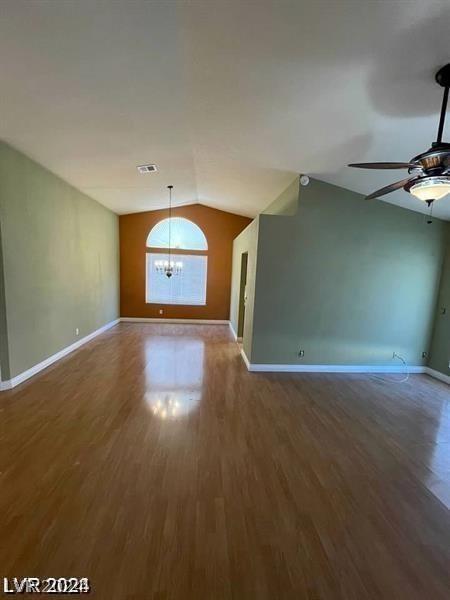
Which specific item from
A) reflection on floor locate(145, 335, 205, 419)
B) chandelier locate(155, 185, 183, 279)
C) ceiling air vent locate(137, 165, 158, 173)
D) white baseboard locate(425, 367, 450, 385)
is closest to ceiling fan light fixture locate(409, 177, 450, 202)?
reflection on floor locate(145, 335, 205, 419)

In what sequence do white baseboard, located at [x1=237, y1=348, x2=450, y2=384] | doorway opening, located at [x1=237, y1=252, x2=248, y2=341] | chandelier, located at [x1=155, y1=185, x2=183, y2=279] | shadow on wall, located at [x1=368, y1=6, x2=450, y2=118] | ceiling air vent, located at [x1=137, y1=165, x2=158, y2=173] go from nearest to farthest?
shadow on wall, located at [x1=368, y1=6, x2=450, y2=118] < ceiling air vent, located at [x1=137, y1=165, x2=158, y2=173] < white baseboard, located at [x1=237, y1=348, x2=450, y2=384] < doorway opening, located at [x1=237, y1=252, x2=248, y2=341] < chandelier, located at [x1=155, y1=185, x2=183, y2=279]

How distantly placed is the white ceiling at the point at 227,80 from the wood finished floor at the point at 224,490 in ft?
10.0

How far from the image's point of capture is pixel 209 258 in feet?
24.9

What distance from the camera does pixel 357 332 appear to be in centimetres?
444

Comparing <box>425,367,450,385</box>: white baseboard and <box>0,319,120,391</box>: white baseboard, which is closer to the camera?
<box>0,319,120,391</box>: white baseboard

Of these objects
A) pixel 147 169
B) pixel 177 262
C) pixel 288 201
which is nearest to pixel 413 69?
pixel 288 201

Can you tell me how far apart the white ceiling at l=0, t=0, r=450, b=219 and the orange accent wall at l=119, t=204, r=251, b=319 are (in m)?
3.58

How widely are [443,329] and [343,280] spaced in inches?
73.6

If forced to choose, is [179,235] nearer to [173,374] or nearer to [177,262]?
[177,262]

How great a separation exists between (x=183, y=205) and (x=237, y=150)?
4.01m

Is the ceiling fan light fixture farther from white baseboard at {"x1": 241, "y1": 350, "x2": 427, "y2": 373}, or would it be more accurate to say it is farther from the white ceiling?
white baseboard at {"x1": 241, "y1": 350, "x2": 427, "y2": 373}

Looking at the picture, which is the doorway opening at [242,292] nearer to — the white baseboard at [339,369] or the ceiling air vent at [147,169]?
the white baseboard at [339,369]

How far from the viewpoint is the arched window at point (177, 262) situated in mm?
7492

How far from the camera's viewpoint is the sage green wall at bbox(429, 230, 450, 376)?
4.29m
